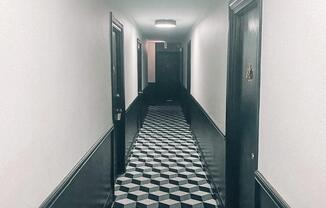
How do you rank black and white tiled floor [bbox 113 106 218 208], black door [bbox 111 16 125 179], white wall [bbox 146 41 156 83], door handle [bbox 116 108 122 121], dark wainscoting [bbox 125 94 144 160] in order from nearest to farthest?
black and white tiled floor [bbox 113 106 218 208]
black door [bbox 111 16 125 179]
door handle [bbox 116 108 122 121]
dark wainscoting [bbox 125 94 144 160]
white wall [bbox 146 41 156 83]

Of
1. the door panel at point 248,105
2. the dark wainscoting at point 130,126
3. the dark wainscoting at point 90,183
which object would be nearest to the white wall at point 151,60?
the dark wainscoting at point 130,126

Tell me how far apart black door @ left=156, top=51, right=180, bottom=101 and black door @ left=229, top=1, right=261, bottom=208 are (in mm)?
9530

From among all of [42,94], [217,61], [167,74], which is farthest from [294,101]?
[167,74]

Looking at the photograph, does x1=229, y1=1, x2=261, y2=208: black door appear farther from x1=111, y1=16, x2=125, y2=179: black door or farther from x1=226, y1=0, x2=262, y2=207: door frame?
x1=111, y1=16, x2=125, y2=179: black door

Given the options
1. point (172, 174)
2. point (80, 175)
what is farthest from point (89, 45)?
point (172, 174)

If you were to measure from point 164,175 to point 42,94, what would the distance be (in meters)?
3.30

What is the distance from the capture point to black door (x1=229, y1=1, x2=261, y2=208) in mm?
2586

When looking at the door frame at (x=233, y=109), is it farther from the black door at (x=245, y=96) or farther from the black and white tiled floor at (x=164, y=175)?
the black and white tiled floor at (x=164, y=175)

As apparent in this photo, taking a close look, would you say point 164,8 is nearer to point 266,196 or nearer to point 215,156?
point 215,156

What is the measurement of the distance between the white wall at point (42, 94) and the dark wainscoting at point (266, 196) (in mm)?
1181

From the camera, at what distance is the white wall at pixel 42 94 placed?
129 cm

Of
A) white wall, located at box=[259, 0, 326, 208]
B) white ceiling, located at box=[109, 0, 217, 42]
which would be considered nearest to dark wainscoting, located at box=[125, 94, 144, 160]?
white ceiling, located at box=[109, 0, 217, 42]

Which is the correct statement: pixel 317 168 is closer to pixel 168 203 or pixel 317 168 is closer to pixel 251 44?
pixel 251 44

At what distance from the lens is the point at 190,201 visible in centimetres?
385
